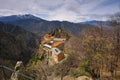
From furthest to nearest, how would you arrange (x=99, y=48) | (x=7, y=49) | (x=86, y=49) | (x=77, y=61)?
(x=7, y=49)
(x=77, y=61)
(x=86, y=49)
(x=99, y=48)

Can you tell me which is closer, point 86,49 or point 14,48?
point 86,49

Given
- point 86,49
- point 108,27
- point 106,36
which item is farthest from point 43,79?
point 108,27

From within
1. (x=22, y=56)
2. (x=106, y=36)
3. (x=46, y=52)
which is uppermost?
(x=106, y=36)

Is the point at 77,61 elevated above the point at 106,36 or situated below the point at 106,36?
below

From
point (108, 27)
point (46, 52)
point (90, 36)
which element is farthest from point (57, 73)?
point (46, 52)

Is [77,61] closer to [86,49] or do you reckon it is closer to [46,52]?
[86,49]

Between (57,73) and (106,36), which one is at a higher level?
(106,36)

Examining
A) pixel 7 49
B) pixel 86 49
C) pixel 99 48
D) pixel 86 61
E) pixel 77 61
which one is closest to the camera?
pixel 99 48

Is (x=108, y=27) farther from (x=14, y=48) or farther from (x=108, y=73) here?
(x=14, y=48)

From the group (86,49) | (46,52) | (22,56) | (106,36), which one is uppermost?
(106,36)
